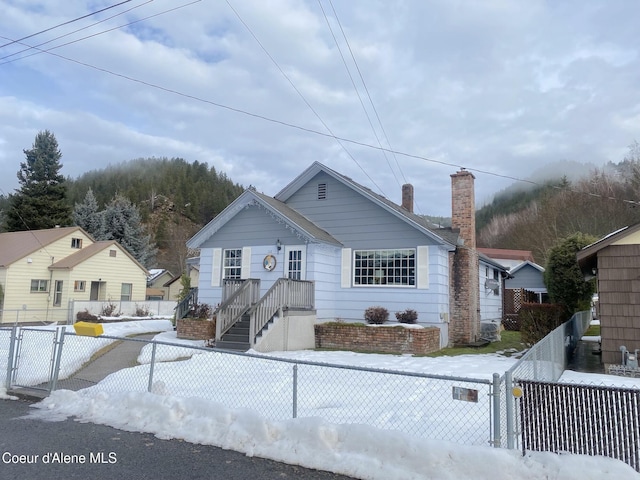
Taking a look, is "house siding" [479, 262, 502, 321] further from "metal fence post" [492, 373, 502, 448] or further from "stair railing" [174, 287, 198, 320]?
"metal fence post" [492, 373, 502, 448]

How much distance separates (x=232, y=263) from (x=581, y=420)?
44.7ft

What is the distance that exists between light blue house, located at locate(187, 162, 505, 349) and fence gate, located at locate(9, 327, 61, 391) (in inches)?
174

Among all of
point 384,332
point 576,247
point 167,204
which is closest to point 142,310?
point 384,332

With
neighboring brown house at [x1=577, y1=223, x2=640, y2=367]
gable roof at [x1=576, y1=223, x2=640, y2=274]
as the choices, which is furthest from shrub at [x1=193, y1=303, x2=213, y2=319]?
neighboring brown house at [x1=577, y1=223, x2=640, y2=367]

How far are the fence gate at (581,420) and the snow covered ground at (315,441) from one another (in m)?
0.15

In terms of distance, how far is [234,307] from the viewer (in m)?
13.7

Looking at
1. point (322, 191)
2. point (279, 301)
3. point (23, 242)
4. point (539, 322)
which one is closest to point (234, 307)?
point (279, 301)

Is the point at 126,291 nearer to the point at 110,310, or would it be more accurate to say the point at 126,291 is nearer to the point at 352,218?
the point at 110,310

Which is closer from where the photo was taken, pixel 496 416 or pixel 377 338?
pixel 496 416

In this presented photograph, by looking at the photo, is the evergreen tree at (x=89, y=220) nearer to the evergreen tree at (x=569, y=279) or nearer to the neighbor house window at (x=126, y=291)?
the neighbor house window at (x=126, y=291)

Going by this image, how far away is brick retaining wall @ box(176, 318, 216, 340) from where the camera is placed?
48.3 feet

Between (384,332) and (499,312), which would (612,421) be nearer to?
(384,332)

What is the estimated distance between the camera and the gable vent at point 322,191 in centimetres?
1713

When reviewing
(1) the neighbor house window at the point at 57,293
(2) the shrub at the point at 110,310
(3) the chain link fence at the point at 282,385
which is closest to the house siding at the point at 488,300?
(3) the chain link fence at the point at 282,385
